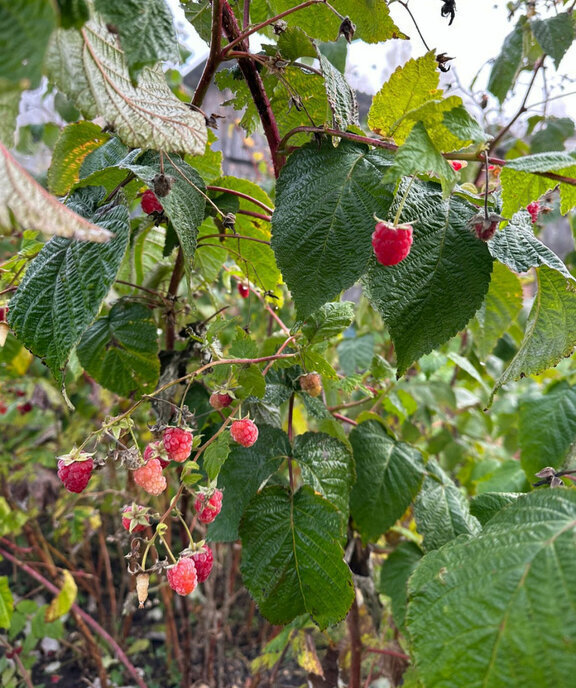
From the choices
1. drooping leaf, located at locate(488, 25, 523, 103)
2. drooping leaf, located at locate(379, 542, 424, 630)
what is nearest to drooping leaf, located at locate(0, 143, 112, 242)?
drooping leaf, located at locate(379, 542, 424, 630)

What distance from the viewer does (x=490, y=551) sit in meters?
0.34

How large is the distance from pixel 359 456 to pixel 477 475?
667 mm

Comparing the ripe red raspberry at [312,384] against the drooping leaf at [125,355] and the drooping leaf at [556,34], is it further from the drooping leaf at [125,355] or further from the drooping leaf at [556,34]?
the drooping leaf at [556,34]

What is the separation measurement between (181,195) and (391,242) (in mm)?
206

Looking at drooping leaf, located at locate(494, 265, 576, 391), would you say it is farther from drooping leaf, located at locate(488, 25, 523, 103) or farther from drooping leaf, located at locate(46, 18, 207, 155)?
drooping leaf, located at locate(488, 25, 523, 103)

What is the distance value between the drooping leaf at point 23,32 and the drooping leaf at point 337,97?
10.6 inches

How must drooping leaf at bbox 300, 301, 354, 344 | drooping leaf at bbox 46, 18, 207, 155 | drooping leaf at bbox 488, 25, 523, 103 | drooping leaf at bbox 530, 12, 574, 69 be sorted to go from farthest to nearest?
drooping leaf at bbox 488, 25, 523, 103
drooping leaf at bbox 530, 12, 574, 69
drooping leaf at bbox 300, 301, 354, 344
drooping leaf at bbox 46, 18, 207, 155

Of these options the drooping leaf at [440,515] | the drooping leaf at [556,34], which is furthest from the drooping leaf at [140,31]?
the drooping leaf at [556,34]

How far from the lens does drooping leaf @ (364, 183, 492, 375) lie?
0.41 m

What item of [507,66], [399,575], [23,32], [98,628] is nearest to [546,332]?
[23,32]

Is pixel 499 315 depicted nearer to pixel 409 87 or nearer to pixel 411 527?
pixel 409 87

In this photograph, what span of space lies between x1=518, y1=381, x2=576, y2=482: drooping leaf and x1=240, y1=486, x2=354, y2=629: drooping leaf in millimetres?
356

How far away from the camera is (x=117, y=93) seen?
0.37m

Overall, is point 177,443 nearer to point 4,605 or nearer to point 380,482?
point 380,482
